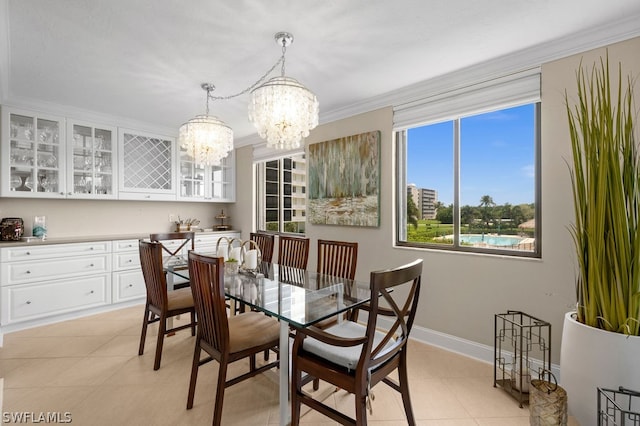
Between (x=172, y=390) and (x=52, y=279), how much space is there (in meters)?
2.23

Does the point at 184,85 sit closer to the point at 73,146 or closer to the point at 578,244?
the point at 73,146

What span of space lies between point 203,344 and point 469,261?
2133mm

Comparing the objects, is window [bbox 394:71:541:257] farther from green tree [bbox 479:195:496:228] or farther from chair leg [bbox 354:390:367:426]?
chair leg [bbox 354:390:367:426]

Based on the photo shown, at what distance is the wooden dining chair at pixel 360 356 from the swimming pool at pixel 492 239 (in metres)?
1.38

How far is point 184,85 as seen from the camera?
2793 millimetres

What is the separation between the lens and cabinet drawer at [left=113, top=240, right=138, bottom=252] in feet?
11.9

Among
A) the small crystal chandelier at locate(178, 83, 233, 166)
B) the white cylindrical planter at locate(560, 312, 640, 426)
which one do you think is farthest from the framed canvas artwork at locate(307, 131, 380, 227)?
the white cylindrical planter at locate(560, 312, 640, 426)

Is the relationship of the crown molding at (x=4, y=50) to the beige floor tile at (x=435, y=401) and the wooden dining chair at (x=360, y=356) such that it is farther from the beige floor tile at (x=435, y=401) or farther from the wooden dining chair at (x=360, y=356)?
the beige floor tile at (x=435, y=401)

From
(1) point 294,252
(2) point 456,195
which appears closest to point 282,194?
(1) point 294,252

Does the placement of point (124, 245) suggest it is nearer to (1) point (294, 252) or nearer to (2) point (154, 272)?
(2) point (154, 272)

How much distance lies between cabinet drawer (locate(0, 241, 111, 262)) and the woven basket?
4.17 meters

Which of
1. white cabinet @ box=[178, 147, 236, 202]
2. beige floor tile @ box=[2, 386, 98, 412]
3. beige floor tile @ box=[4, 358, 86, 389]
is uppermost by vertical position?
white cabinet @ box=[178, 147, 236, 202]

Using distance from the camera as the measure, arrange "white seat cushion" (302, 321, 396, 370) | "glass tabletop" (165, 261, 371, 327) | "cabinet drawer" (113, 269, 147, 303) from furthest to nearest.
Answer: "cabinet drawer" (113, 269, 147, 303) < "glass tabletop" (165, 261, 371, 327) < "white seat cushion" (302, 321, 396, 370)

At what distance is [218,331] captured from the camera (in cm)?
168
